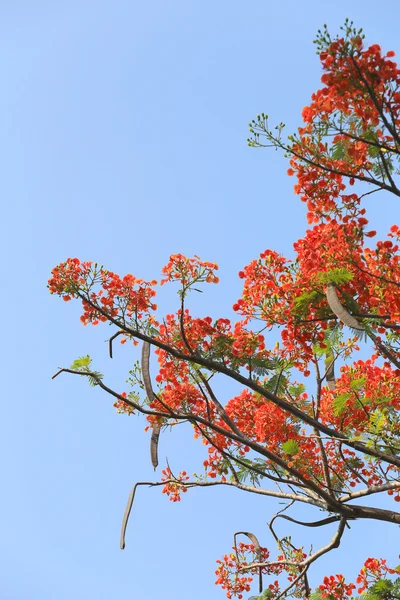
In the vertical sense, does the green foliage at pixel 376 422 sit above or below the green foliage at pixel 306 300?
below

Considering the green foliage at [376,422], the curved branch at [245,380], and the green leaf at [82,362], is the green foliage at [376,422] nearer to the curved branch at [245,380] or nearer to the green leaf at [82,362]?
the curved branch at [245,380]

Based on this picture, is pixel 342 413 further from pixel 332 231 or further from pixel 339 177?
pixel 339 177

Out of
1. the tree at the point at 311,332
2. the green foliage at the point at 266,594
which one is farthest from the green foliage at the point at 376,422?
the green foliage at the point at 266,594

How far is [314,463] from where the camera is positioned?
9.45 m

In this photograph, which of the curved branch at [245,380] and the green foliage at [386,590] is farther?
the green foliage at [386,590]

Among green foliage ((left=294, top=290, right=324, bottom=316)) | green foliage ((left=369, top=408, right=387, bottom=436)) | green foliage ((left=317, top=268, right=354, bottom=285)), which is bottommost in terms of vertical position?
green foliage ((left=369, top=408, right=387, bottom=436))

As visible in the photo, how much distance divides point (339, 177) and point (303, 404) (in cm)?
412

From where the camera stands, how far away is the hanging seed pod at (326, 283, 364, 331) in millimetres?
5918

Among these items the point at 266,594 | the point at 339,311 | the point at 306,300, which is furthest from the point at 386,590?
the point at 339,311

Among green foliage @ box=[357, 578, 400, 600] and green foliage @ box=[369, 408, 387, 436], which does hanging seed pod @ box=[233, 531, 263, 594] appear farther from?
green foliage @ box=[369, 408, 387, 436]

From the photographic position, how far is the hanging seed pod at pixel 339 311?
5.92 meters

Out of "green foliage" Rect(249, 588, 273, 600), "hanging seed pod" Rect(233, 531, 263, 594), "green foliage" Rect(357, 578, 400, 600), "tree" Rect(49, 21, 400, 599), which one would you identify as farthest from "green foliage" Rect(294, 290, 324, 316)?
"green foliage" Rect(357, 578, 400, 600)

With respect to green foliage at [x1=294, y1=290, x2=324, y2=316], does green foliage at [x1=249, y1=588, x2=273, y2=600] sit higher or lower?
lower

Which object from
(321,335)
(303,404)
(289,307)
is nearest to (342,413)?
(303,404)
